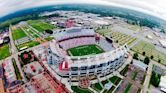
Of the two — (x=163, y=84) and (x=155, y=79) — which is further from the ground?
(x=155, y=79)

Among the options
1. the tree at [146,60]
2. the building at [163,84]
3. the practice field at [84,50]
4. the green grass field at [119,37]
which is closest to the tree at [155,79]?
the building at [163,84]

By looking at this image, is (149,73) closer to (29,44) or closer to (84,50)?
(84,50)

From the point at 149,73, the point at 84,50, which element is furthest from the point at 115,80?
the point at 84,50

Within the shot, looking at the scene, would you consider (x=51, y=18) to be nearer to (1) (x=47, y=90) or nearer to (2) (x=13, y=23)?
(2) (x=13, y=23)

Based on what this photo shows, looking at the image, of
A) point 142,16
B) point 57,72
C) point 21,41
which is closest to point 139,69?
point 57,72

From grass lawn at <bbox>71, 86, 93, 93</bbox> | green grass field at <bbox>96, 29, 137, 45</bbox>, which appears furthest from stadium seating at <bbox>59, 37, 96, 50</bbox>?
grass lawn at <bbox>71, 86, 93, 93</bbox>

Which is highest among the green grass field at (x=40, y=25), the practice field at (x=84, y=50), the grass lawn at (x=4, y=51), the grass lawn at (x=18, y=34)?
the green grass field at (x=40, y=25)

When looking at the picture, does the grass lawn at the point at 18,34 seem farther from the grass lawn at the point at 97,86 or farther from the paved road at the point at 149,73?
the paved road at the point at 149,73
